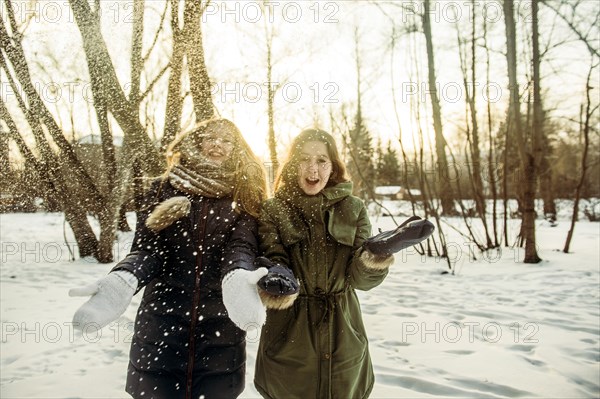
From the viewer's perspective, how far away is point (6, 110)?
189 inches

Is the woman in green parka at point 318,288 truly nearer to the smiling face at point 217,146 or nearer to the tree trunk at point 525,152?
the smiling face at point 217,146

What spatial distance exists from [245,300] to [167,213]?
1.66 ft

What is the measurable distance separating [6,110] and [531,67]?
315 inches

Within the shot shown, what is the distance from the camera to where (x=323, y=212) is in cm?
148

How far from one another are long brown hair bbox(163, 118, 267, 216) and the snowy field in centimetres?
138

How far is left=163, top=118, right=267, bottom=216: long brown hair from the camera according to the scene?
1.52m

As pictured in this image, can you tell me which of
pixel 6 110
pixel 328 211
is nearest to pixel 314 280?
pixel 328 211

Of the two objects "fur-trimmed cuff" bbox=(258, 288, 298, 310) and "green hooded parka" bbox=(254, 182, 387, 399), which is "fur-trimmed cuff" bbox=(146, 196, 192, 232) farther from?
"fur-trimmed cuff" bbox=(258, 288, 298, 310)

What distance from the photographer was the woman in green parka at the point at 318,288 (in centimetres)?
136

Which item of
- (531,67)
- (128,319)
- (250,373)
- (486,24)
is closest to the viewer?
(250,373)

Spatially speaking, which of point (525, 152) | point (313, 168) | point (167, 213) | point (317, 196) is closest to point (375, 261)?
point (317, 196)

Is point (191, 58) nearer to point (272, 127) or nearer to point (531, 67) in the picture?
point (531, 67)

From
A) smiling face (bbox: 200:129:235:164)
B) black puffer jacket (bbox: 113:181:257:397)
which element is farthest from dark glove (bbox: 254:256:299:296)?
smiling face (bbox: 200:129:235:164)

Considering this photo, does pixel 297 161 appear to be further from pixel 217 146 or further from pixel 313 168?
pixel 217 146
